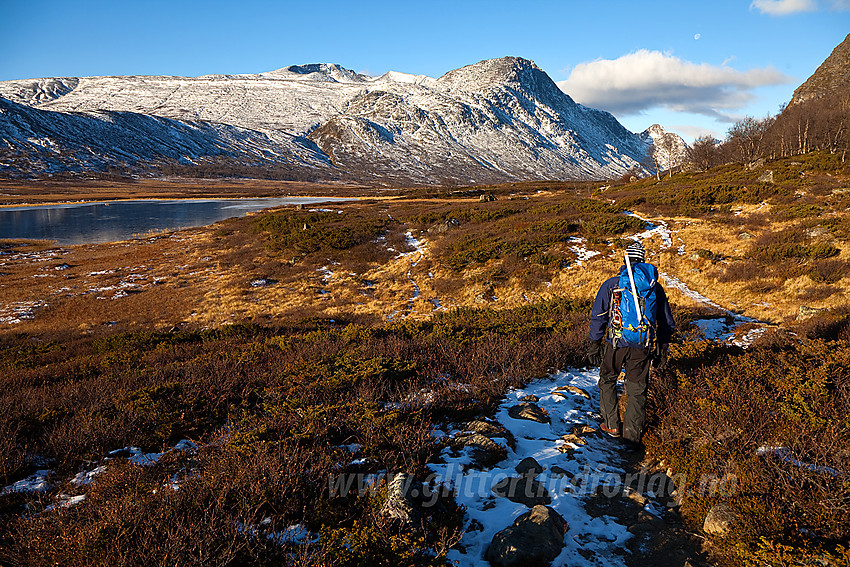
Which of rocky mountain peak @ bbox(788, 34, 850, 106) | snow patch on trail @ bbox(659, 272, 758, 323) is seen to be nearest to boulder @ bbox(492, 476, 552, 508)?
snow patch on trail @ bbox(659, 272, 758, 323)

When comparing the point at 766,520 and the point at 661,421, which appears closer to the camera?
the point at 766,520

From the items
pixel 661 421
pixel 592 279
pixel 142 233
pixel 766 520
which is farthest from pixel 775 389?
pixel 142 233

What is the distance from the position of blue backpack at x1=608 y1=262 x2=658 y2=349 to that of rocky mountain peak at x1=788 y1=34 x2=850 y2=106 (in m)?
101

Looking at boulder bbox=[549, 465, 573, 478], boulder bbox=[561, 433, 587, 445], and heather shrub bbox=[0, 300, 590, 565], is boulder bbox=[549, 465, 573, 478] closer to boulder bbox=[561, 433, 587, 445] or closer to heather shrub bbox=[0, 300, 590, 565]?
boulder bbox=[561, 433, 587, 445]

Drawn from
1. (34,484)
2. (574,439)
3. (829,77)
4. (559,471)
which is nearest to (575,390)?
(574,439)

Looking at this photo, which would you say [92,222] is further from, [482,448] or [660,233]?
[482,448]

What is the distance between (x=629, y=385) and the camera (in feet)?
17.5

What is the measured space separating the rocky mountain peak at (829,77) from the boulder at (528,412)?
102 metres

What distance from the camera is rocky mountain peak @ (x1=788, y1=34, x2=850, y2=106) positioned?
7631 cm

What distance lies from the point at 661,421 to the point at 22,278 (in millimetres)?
35415

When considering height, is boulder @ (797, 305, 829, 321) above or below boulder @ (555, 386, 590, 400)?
above

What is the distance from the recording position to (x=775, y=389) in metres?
5.47

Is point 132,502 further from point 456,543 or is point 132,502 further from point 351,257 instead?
point 351,257

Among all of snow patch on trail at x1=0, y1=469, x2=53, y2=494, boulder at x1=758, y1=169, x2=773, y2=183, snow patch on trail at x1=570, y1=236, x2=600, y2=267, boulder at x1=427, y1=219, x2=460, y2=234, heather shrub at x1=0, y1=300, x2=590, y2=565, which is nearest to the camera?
heather shrub at x1=0, y1=300, x2=590, y2=565
